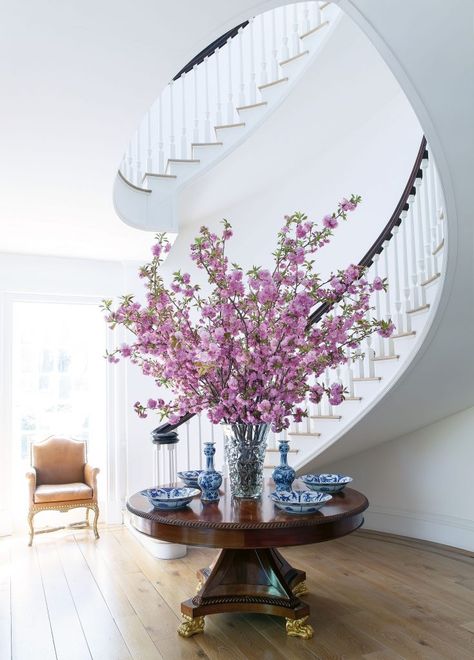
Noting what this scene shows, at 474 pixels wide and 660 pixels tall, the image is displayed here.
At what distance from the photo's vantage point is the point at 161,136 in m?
4.92

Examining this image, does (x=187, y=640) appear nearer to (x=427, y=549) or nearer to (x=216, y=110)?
(x=427, y=549)

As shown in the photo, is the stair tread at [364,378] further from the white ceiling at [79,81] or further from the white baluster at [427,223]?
the white ceiling at [79,81]

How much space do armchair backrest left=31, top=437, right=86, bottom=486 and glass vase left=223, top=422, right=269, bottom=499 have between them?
3060 mm

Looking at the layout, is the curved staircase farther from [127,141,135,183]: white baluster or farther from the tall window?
the tall window

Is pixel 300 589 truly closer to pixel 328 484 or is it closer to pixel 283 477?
pixel 328 484

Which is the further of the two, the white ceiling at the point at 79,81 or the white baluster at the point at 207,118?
the white baluster at the point at 207,118

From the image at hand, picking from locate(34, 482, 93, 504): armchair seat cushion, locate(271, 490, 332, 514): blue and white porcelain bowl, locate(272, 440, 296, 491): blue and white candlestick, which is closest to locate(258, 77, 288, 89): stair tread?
locate(272, 440, 296, 491): blue and white candlestick

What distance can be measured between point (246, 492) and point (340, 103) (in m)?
3.67

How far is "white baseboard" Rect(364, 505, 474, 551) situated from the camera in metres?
4.32

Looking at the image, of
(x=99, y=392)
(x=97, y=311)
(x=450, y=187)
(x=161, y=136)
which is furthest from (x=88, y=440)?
(x=450, y=187)

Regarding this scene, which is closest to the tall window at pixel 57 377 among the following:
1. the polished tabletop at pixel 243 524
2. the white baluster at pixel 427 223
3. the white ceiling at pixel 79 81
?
the white ceiling at pixel 79 81

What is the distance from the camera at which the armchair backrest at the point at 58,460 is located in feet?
17.5

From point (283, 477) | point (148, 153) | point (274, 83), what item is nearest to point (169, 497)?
point (283, 477)

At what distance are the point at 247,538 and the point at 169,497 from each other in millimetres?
522
